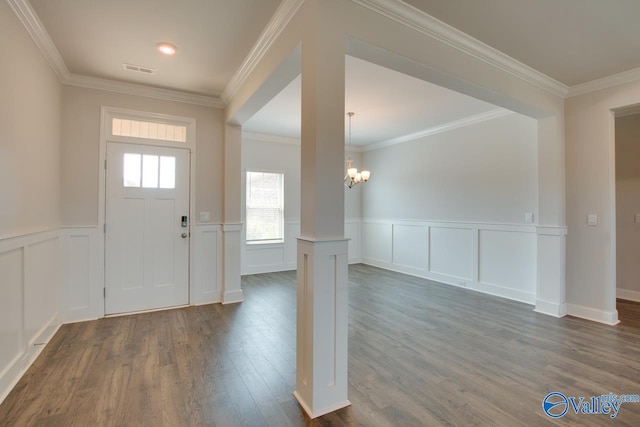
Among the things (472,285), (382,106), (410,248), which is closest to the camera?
(382,106)

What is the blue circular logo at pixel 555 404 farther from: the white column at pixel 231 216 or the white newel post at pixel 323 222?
the white column at pixel 231 216

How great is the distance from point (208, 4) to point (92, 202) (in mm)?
2551

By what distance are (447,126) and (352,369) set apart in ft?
14.2

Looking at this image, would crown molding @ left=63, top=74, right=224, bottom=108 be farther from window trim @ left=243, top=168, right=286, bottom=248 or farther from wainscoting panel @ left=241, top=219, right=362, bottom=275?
wainscoting panel @ left=241, top=219, right=362, bottom=275

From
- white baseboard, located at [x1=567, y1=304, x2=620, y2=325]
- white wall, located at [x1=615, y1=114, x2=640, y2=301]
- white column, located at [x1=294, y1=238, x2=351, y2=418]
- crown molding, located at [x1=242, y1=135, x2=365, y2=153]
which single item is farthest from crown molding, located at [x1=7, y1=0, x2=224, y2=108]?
white wall, located at [x1=615, y1=114, x2=640, y2=301]

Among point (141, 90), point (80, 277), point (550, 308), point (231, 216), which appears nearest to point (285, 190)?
point (231, 216)

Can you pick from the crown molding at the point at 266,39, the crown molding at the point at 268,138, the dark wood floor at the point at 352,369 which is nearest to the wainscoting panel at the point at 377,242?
the crown molding at the point at 268,138

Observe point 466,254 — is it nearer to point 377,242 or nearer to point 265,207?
point 377,242

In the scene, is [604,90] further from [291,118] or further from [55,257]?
[55,257]

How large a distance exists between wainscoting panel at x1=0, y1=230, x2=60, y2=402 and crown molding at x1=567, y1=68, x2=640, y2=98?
217 inches

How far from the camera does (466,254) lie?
4.99m

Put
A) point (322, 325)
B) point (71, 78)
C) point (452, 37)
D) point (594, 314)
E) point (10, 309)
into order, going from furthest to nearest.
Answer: point (594, 314) → point (71, 78) → point (452, 37) → point (10, 309) → point (322, 325)

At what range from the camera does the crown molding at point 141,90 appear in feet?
11.1

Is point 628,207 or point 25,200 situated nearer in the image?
point 25,200
